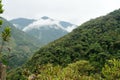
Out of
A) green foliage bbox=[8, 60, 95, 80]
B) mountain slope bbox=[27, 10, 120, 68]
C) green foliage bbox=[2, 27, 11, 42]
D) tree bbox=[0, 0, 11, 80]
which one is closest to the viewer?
tree bbox=[0, 0, 11, 80]

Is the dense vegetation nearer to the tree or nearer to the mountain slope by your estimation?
the mountain slope

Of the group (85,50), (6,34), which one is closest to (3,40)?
(6,34)

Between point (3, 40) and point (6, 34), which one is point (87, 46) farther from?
point (3, 40)

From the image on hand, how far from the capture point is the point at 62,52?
158750 millimetres

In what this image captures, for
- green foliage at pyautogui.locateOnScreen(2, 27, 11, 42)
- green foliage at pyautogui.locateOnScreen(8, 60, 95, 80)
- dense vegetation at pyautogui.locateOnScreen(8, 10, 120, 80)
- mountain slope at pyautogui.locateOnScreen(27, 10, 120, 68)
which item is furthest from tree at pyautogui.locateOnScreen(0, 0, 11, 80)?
mountain slope at pyautogui.locateOnScreen(27, 10, 120, 68)

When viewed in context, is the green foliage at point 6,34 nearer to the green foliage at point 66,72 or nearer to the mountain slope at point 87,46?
the green foliage at point 66,72

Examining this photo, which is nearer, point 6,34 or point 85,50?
point 6,34

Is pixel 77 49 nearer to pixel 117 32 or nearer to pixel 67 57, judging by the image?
pixel 67 57

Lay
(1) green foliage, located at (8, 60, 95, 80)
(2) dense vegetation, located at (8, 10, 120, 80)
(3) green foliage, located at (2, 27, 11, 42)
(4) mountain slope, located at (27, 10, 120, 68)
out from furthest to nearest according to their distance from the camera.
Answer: (4) mountain slope, located at (27, 10, 120, 68)
(2) dense vegetation, located at (8, 10, 120, 80)
(1) green foliage, located at (8, 60, 95, 80)
(3) green foliage, located at (2, 27, 11, 42)

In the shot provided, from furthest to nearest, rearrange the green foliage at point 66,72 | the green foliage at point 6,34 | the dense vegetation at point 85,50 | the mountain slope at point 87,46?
1. the mountain slope at point 87,46
2. the dense vegetation at point 85,50
3. the green foliage at point 66,72
4. the green foliage at point 6,34

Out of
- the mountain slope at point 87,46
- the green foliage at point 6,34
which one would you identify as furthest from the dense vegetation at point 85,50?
the green foliage at point 6,34

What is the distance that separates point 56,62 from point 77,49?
15.8 meters

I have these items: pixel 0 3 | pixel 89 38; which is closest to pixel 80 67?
pixel 89 38

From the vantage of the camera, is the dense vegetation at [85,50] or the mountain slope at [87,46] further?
the mountain slope at [87,46]
